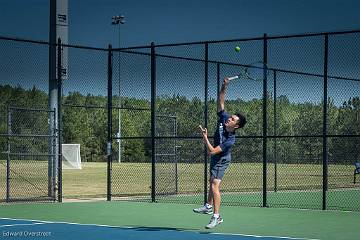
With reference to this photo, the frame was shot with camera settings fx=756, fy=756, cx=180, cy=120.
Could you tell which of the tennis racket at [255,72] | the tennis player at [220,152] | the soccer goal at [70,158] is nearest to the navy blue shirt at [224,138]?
the tennis player at [220,152]

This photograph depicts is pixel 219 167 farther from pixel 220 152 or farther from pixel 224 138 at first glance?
pixel 224 138

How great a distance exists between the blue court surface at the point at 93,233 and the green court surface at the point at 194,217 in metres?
0.48

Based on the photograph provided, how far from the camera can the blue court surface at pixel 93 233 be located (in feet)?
38.1

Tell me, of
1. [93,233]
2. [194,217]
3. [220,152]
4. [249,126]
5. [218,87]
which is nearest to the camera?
[93,233]

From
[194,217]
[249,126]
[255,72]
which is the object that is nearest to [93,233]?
[194,217]

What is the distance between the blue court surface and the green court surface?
48 centimetres

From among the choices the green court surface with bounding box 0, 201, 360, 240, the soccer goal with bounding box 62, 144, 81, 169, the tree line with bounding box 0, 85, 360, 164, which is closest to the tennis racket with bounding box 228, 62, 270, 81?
the green court surface with bounding box 0, 201, 360, 240

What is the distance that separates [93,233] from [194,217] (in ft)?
11.4

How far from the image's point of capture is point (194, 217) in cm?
1520

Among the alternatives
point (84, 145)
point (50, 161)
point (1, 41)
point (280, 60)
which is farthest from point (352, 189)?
point (84, 145)

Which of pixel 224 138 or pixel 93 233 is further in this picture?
pixel 224 138

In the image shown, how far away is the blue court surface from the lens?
1160 cm

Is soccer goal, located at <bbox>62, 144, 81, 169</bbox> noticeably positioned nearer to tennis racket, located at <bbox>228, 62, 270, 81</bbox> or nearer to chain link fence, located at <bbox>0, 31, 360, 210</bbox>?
chain link fence, located at <bbox>0, 31, 360, 210</bbox>

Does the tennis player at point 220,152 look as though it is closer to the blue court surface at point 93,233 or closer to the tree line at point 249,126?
the blue court surface at point 93,233
